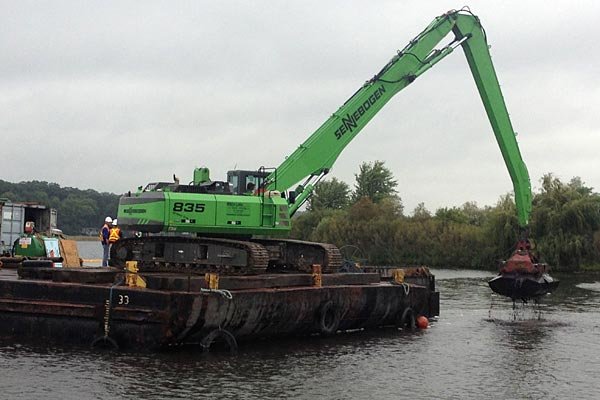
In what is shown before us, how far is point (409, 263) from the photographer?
74625 mm

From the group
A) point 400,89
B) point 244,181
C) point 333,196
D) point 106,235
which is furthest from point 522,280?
point 333,196

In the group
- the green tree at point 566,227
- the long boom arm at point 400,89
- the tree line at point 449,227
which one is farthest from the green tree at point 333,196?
the long boom arm at point 400,89

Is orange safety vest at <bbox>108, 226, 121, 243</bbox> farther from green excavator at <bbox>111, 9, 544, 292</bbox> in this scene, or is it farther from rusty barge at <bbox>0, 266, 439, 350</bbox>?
rusty barge at <bbox>0, 266, 439, 350</bbox>

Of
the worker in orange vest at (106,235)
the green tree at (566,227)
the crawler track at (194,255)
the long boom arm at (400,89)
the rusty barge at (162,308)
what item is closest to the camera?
the rusty barge at (162,308)

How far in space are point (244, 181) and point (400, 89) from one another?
9.21 m

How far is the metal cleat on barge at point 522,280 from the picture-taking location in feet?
87.8

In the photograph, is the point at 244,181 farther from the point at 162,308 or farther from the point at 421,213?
the point at 421,213

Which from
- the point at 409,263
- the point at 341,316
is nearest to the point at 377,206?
the point at 409,263

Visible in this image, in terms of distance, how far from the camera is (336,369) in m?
16.0

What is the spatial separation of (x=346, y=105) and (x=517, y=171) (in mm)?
8128

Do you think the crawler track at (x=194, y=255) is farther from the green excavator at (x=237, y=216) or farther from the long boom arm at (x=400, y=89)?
the long boom arm at (x=400, y=89)

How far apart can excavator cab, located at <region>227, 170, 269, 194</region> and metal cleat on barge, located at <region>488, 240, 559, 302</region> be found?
30.4 feet

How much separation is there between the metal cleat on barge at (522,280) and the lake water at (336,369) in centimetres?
420

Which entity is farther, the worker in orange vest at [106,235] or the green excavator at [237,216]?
the worker in orange vest at [106,235]
